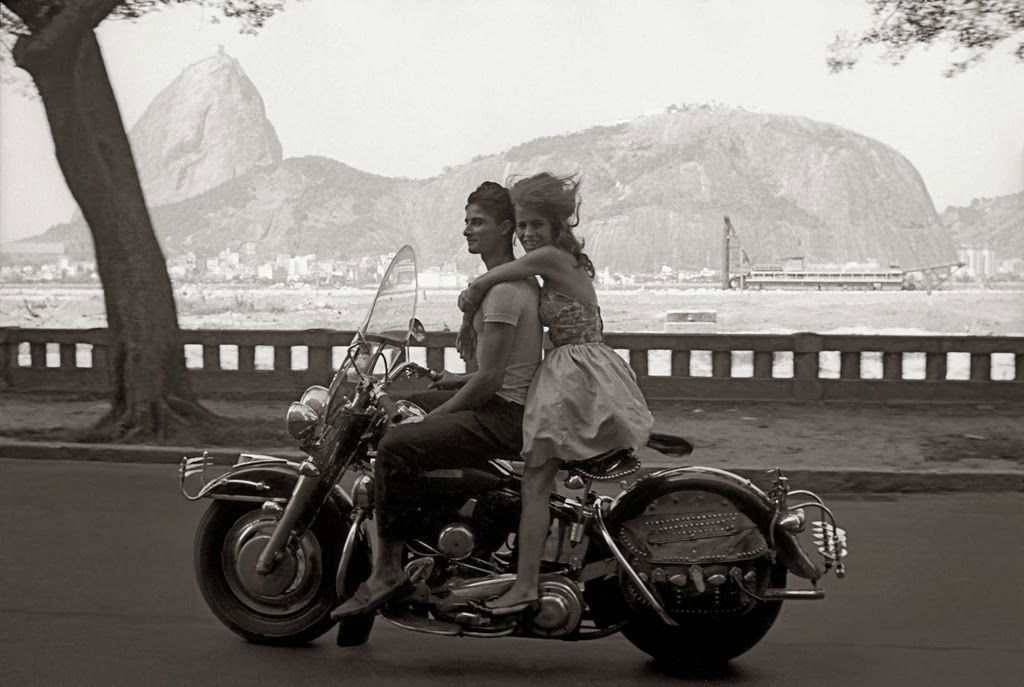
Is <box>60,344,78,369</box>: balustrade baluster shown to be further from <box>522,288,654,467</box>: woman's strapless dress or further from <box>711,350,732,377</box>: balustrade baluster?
<box>522,288,654,467</box>: woman's strapless dress

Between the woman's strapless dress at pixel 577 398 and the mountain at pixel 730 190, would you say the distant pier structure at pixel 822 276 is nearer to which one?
the mountain at pixel 730 190

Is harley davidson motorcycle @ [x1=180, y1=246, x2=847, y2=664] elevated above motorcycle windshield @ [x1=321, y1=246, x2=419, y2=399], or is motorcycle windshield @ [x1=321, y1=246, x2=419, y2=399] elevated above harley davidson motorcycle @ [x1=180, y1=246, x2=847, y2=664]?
motorcycle windshield @ [x1=321, y1=246, x2=419, y2=399]

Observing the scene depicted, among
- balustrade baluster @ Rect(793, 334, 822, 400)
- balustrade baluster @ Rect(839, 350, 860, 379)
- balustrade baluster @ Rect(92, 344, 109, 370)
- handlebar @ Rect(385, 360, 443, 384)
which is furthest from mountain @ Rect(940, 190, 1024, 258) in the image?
handlebar @ Rect(385, 360, 443, 384)

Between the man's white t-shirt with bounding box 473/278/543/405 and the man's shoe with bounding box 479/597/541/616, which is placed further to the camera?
the man's white t-shirt with bounding box 473/278/543/405

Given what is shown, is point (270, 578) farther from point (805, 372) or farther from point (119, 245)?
point (805, 372)

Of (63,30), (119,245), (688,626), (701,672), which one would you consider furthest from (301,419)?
(119,245)

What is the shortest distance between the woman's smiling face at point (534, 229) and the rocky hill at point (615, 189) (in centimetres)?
1148

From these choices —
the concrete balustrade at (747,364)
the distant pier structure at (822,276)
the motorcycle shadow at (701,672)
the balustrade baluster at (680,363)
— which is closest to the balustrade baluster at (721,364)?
the concrete balustrade at (747,364)

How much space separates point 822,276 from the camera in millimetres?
17203

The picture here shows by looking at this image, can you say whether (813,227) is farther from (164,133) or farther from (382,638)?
(382,638)

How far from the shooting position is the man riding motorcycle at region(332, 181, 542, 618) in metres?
4.82

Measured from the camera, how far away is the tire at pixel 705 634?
4941 millimetres

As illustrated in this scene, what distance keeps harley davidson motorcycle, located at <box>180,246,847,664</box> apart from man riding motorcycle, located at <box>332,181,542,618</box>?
62 millimetres

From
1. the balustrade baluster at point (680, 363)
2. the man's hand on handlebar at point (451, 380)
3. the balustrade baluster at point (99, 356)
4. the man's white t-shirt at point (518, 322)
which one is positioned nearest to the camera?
→ the man's white t-shirt at point (518, 322)
